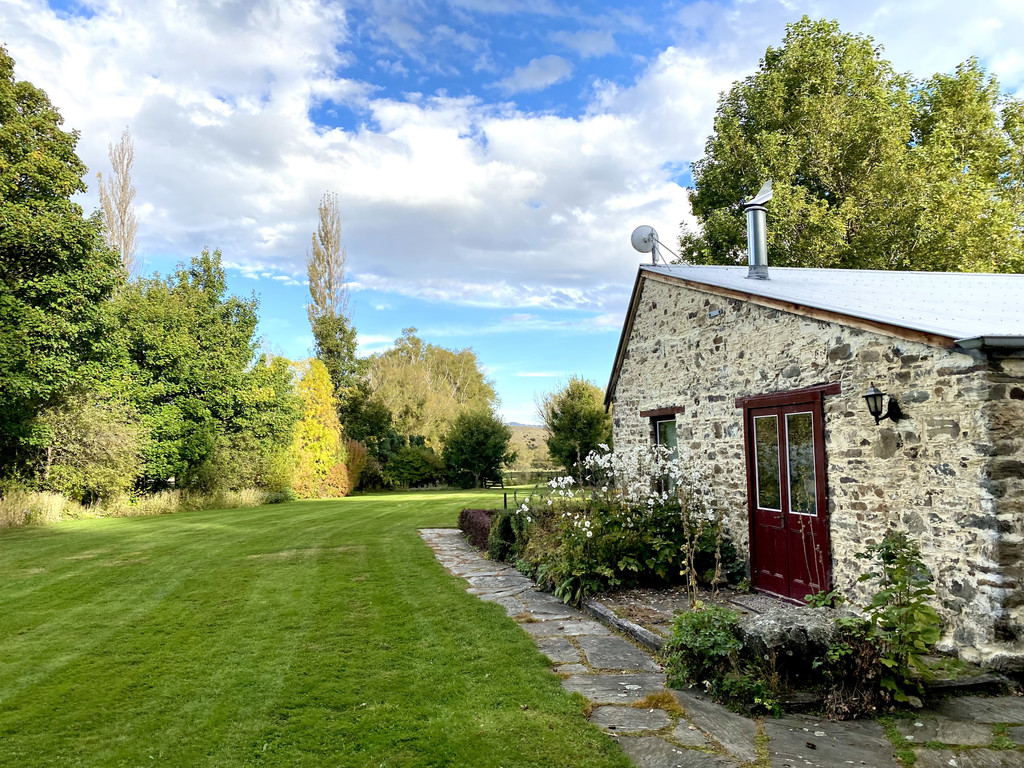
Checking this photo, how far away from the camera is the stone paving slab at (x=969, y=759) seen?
125 inches

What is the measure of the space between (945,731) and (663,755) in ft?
5.97

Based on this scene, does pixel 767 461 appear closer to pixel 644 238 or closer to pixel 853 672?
pixel 853 672

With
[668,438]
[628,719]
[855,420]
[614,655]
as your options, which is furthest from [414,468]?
[628,719]

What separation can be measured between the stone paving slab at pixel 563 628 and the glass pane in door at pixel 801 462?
2557 millimetres

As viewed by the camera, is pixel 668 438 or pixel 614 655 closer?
pixel 614 655

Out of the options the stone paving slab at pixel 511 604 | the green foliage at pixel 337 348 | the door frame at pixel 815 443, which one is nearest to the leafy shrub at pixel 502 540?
the stone paving slab at pixel 511 604

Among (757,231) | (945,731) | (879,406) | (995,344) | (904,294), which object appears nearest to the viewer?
(945,731)

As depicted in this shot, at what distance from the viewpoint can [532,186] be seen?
52.9ft

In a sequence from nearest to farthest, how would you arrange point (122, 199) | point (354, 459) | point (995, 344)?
point (995, 344) < point (122, 199) < point (354, 459)

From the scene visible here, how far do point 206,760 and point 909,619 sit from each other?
4661 millimetres

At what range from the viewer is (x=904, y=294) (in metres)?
6.69

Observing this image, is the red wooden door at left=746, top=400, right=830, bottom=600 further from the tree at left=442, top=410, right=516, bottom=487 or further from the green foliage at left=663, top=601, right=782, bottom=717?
the tree at left=442, top=410, right=516, bottom=487

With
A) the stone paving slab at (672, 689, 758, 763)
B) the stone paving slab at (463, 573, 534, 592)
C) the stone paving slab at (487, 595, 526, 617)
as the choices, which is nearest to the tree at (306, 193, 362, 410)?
the stone paving slab at (463, 573, 534, 592)

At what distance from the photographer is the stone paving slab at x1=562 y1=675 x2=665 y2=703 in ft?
14.1
